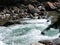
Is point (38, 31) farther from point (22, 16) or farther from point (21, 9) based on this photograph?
point (21, 9)

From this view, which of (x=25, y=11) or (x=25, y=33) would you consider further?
(x=25, y=11)

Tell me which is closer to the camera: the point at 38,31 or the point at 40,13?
the point at 38,31

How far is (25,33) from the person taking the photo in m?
16.3

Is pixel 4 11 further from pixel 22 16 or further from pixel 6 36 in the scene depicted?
pixel 6 36

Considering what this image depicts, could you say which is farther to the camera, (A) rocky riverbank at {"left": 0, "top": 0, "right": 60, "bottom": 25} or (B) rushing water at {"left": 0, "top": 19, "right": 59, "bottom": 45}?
(A) rocky riverbank at {"left": 0, "top": 0, "right": 60, "bottom": 25}

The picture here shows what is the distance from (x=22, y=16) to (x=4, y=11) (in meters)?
2.70

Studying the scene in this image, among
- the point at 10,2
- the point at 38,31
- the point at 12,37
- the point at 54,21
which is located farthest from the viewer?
the point at 10,2

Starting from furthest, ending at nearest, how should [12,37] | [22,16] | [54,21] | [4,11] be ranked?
[4,11], [22,16], [54,21], [12,37]

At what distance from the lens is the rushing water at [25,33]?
1459cm

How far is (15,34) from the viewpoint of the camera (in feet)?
53.4

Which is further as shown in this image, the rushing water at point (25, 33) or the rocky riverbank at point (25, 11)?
the rocky riverbank at point (25, 11)

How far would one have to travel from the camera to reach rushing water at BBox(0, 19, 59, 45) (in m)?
14.6

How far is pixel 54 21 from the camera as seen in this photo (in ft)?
66.4

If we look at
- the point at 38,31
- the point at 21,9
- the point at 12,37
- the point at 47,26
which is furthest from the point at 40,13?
the point at 12,37
